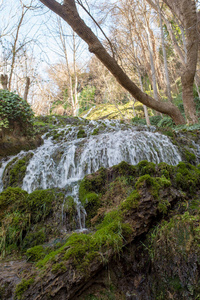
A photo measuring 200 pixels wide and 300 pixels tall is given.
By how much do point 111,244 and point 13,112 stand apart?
5980 millimetres

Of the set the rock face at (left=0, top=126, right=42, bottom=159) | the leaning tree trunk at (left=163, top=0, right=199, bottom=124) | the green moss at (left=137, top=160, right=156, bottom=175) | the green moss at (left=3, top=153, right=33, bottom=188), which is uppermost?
the leaning tree trunk at (left=163, top=0, right=199, bottom=124)

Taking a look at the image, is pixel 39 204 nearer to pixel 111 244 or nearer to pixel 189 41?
pixel 111 244

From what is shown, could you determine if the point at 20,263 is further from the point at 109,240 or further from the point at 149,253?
the point at 149,253

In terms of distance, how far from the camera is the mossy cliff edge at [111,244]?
2066 mm

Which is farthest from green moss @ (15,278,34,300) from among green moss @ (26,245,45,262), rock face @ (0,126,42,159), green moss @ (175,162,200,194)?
rock face @ (0,126,42,159)

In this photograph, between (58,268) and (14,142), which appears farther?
(14,142)

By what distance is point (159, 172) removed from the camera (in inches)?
150

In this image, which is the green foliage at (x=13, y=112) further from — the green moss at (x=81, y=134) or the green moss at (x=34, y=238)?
the green moss at (x=34, y=238)

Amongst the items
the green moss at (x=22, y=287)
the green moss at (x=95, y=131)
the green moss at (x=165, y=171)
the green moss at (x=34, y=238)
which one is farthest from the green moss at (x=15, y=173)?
the green moss at (x=165, y=171)

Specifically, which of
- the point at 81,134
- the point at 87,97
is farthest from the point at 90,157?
the point at 87,97

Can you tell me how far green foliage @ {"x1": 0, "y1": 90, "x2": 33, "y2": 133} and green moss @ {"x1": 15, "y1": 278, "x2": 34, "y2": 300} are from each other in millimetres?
5211

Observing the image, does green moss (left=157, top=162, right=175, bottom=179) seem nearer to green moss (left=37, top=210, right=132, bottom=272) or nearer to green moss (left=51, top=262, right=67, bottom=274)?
green moss (left=37, top=210, right=132, bottom=272)

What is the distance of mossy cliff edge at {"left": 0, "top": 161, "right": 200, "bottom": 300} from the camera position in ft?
6.78

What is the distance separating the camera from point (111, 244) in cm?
236
